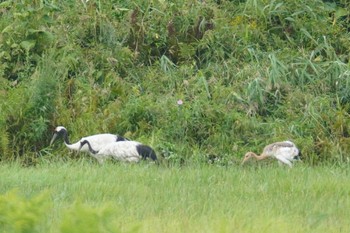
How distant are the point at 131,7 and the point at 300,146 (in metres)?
3.98

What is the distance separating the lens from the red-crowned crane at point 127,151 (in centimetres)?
1000

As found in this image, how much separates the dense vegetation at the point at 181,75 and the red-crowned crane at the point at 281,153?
0.52 meters

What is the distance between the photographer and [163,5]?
529 inches

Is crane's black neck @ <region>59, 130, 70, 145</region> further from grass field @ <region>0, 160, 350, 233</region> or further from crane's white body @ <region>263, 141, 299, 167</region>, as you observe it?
crane's white body @ <region>263, 141, 299, 167</region>

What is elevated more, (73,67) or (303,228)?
(303,228)

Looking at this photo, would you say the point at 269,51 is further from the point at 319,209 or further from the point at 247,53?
the point at 319,209

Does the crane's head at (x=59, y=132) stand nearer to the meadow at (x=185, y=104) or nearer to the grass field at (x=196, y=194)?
the meadow at (x=185, y=104)

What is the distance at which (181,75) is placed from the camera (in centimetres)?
1234

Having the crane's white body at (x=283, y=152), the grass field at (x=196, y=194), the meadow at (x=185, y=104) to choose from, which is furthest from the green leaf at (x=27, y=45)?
the crane's white body at (x=283, y=152)

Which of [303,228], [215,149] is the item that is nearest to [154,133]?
[215,149]

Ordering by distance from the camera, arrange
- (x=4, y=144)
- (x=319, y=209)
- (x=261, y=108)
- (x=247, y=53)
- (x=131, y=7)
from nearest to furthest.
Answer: (x=319, y=209) → (x=4, y=144) → (x=261, y=108) → (x=247, y=53) → (x=131, y=7)

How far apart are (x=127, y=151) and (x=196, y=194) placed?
6.70ft

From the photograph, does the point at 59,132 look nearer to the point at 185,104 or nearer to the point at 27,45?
the point at 185,104

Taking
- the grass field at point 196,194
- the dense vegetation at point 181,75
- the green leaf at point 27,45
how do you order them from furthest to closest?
the green leaf at point 27,45
the dense vegetation at point 181,75
the grass field at point 196,194
